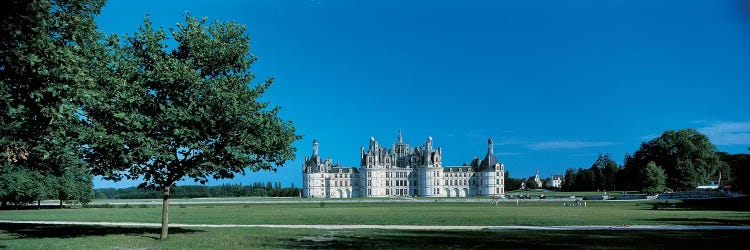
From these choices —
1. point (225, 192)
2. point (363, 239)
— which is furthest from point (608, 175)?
point (363, 239)

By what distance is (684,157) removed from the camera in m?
112

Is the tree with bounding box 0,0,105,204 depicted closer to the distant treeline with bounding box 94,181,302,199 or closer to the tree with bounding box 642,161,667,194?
the tree with bounding box 642,161,667,194

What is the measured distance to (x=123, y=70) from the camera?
24.3 m

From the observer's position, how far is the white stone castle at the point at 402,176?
157125 mm

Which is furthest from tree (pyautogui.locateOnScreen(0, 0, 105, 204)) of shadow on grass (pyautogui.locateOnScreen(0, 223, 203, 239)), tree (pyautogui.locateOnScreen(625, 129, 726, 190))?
tree (pyautogui.locateOnScreen(625, 129, 726, 190))

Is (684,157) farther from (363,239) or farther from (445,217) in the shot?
(363,239)

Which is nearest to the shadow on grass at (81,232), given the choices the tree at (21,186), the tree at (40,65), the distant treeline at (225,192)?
the tree at (40,65)

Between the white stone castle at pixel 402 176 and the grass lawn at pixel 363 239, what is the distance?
422 ft

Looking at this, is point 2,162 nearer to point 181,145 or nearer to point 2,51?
point 181,145

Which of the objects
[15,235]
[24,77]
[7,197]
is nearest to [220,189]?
[7,197]

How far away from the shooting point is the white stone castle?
6186 inches

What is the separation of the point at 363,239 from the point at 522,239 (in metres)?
6.32

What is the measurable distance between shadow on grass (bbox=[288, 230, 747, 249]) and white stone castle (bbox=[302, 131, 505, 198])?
129 metres

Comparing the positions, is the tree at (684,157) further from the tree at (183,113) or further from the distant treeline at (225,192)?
the tree at (183,113)
